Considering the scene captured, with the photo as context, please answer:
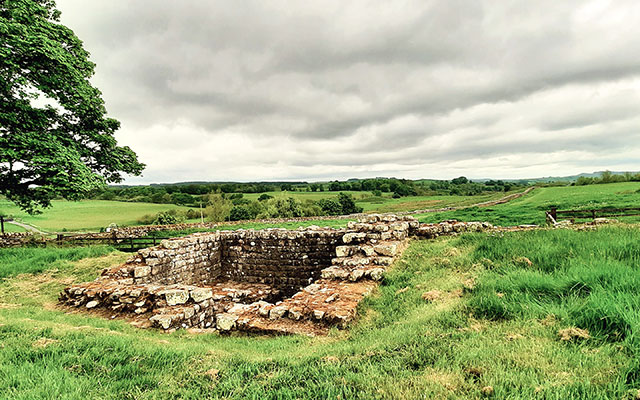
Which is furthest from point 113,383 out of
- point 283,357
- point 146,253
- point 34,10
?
point 34,10

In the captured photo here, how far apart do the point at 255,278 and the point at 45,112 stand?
37.3 ft

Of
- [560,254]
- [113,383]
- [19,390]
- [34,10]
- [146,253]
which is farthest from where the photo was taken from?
[34,10]

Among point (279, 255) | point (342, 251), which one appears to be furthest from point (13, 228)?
point (342, 251)

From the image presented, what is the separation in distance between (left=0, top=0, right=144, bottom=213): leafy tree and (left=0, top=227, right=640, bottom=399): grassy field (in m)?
6.82

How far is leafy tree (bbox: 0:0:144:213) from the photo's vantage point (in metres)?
9.80

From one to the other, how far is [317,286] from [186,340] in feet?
9.79

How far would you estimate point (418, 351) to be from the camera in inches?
124

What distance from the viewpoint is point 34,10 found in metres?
10.5

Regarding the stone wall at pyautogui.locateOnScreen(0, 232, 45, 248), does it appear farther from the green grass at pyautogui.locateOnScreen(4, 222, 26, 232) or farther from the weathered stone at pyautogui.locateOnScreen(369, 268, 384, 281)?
the weathered stone at pyautogui.locateOnScreen(369, 268, 384, 281)

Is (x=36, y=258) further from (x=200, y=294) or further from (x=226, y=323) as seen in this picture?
(x=226, y=323)

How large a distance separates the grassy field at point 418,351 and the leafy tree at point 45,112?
6816 millimetres

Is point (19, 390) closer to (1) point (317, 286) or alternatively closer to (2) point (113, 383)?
(2) point (113, 383)

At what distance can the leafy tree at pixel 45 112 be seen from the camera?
32.2 feet

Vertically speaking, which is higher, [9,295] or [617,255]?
[617,255]
